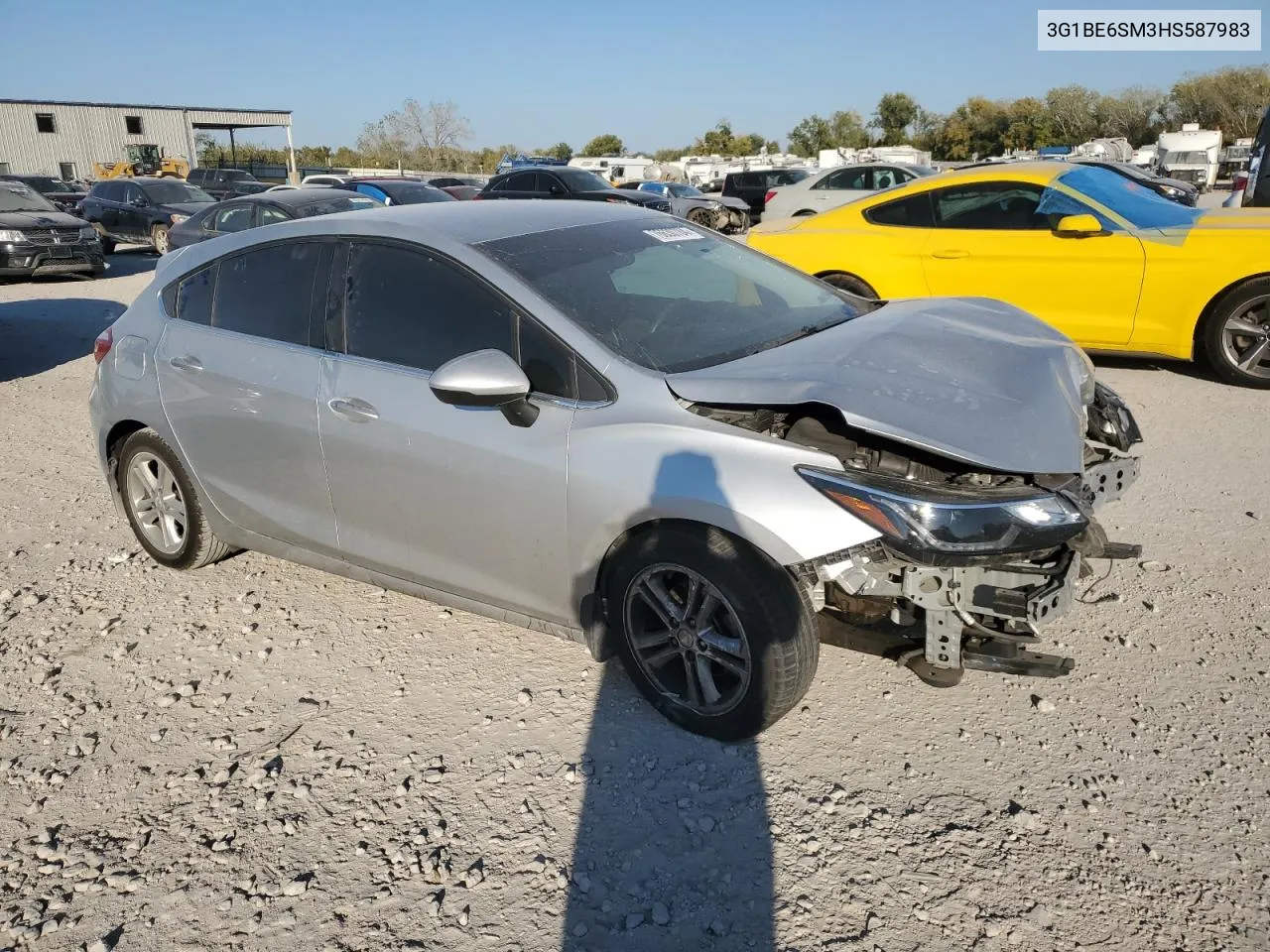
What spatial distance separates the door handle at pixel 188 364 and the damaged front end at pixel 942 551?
2.35 metres

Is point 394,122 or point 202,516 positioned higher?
point 394,122

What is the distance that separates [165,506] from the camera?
447cm

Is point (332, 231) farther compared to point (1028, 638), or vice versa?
point (332, 231)

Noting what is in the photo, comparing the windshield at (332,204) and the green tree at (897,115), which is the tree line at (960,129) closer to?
the green tree at (897,115)

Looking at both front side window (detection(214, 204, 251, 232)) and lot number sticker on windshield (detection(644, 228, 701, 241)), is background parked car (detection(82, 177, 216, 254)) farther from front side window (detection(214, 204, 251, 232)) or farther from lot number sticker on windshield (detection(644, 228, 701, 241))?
lot number sticker on windshield (detection(644, 228, 701, 241))

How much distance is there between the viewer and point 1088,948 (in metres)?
2.25

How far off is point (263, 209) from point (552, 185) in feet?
22.7

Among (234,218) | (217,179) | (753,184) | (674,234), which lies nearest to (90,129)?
(217,179)

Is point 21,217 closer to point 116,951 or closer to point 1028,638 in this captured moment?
point 116,951

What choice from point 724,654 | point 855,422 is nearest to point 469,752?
point 724,654

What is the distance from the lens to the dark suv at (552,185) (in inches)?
713

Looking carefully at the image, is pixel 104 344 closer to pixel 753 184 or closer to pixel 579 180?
pixel 579 180

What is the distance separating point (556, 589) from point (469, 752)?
594mm

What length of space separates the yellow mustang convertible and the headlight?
4.95m
